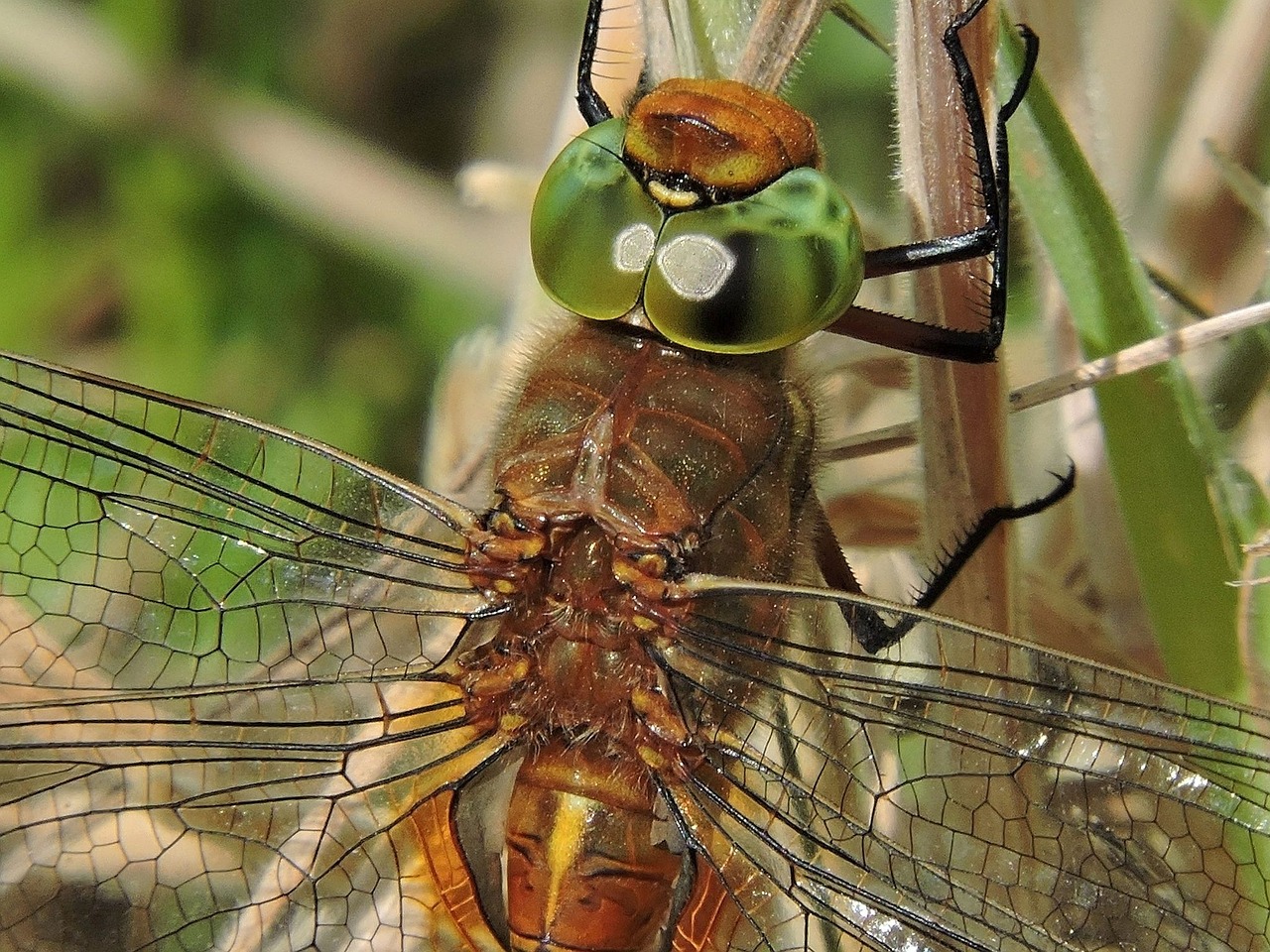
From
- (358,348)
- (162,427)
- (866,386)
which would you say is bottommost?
(162,427)

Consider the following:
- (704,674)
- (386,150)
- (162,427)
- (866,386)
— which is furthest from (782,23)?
(386,150)

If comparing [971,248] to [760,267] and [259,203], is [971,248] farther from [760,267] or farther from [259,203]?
[259,203]

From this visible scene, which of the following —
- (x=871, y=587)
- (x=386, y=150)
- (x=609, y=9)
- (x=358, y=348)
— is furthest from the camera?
(x=386, y=150)

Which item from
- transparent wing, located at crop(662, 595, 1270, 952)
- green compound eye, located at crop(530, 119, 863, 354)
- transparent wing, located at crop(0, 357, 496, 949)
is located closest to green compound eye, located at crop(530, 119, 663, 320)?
green compound eye, located at crop(530, 119, 863, 354)

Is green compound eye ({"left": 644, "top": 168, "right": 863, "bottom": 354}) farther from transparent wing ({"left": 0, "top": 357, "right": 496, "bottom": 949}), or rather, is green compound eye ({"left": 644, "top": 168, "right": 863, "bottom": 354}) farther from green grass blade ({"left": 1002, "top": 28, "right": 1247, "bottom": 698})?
transparent wing ({"left": 0, "top": 357, "right": 496, "bottom": 949})

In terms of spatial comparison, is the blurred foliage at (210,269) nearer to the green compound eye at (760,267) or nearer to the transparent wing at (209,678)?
the transparent wing at (209,678)

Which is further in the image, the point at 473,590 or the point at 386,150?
the point at 386,150

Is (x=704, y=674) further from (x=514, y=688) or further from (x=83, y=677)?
(x=83, y=677)

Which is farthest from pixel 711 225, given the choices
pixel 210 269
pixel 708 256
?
pixel 210 269
